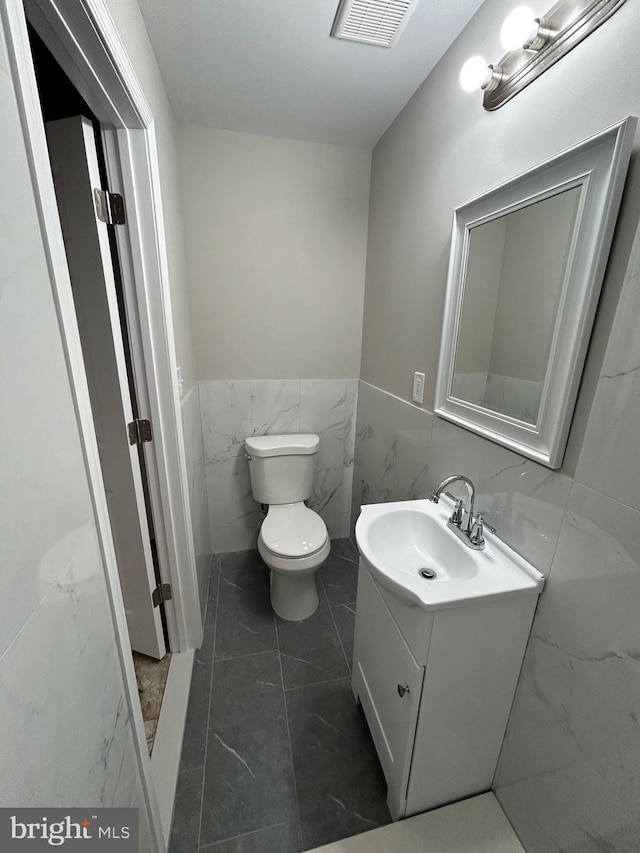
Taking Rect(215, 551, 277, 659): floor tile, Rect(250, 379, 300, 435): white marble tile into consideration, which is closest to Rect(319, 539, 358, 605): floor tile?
Rect(215, 551, 277, 659): floor tile

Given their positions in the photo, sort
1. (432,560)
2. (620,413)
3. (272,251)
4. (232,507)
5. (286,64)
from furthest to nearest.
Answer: (232,507), (272,251), (286,64), (432,560), (620,413)

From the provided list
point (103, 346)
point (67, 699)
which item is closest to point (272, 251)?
point (103, 346)

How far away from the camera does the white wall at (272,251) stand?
1.70 metres

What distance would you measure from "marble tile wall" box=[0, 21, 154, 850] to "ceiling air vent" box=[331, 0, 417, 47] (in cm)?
114

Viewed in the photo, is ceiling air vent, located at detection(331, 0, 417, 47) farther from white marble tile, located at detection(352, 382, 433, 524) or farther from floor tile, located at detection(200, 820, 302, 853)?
floor tile, located at detection(200, 820, 302, 853)

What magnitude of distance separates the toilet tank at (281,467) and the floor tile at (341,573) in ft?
1.63

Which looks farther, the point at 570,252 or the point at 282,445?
the point at 282,445

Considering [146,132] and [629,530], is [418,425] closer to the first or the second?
[629,530]

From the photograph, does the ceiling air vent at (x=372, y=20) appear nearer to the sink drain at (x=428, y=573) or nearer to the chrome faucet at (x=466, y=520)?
the chrome faucet at (x=466, y=520)

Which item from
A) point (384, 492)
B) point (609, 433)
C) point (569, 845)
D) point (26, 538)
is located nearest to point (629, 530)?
point (609, 433)

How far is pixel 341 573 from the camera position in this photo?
209 cm

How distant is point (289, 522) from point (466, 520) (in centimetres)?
97

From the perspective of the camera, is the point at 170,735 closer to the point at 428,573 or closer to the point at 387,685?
the point at 387,685

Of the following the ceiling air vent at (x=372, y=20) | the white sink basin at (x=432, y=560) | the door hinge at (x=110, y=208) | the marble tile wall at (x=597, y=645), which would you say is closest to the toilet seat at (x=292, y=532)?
the white sink basin at (x=432, y=560)
